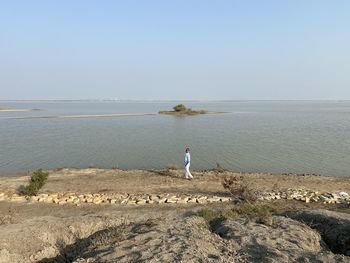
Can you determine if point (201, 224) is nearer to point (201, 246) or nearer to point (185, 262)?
point (201, 246)

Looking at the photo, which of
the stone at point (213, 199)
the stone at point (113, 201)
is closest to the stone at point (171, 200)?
the stone at point (213, 199)

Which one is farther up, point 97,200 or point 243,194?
point 243,194

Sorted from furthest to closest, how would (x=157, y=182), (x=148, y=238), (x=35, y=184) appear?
(x=157, y=182)
(x=35, y=184)
(x=148, y=238)

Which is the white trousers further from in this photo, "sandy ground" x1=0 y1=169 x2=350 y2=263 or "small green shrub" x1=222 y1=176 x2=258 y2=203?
"sandy ground" x1=0 y1=169 x2=350 y2=263

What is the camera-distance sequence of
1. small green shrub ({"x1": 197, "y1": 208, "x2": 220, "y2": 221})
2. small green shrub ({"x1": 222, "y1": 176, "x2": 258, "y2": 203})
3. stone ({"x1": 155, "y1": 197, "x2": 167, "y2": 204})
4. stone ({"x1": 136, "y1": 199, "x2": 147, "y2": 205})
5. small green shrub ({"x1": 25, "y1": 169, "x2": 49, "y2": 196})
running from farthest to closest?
small green shrub ({"x1": 25, "y1": 169, "x2": 49, "y2": 196}), stone ({"x1": 155, "y1": 197, "x2": 167, "y2": 204}), stone ({"x1": 136, "y1": 199, "x2": 147, "y2": 205}), small green shrub ({"x1": 222, "y1": 176, "x2": 258, "y2": 203}), small green shrub ({"x1": 197, "y1": 208, "x2": 220, "y2": 221})

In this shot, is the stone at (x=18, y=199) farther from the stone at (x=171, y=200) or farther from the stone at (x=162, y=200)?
the stone at (x=171, y=200)

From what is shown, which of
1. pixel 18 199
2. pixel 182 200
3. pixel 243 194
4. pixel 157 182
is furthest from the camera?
pixel 157 182

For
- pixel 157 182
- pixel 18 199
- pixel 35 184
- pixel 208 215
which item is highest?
pixel 208 215

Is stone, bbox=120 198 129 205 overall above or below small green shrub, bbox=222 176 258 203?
below

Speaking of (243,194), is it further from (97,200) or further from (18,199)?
(18,199)

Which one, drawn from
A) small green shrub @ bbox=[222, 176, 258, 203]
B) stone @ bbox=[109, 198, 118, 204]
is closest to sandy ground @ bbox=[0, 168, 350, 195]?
small green shrub @ bbox=[222, 176, 258, 203]

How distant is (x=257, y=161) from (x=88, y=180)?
14.3 m

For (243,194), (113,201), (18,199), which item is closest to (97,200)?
(113,201)

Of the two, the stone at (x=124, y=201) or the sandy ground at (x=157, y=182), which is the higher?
the stone at (x=124, y=201)
